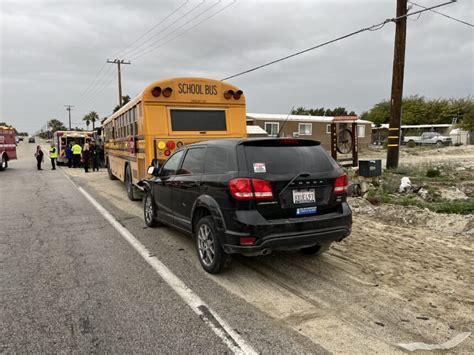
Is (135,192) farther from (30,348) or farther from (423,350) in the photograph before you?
(423,350)

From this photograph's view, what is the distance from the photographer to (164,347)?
309cm

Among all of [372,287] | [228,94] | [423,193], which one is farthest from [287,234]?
[423,193]

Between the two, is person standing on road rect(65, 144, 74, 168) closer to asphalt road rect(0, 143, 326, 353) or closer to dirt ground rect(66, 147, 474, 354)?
asphalt road rect(0, 143, 326, 353)

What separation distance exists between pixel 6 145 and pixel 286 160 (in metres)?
22.6

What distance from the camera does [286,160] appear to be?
4.40 metres

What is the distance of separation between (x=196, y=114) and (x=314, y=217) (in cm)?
526

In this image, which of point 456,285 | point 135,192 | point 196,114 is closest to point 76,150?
point 135,192

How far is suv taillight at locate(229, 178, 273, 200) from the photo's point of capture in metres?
4.11

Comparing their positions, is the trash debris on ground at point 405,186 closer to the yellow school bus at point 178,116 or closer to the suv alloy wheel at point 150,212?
the yellow school bus at point 178,116

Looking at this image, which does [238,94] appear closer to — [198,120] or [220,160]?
[198,120]

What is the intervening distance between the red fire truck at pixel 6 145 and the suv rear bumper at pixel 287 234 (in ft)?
70.4

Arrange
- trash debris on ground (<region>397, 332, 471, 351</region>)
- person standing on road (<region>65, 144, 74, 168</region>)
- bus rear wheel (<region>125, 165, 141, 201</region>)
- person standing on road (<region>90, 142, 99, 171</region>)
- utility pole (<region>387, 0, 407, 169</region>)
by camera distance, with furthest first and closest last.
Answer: person standing on road (<region>65, 144, 74, 168</region>) → person standing on road (<region>90, 142, 99, 171</region>) → utility pole (<region>387, 0, 407, 169</region>) → bus rear wheel (<region>125, 165, 141, 201</region>) → trash debris on ground (<region>397, 332, 471, 351</region>)

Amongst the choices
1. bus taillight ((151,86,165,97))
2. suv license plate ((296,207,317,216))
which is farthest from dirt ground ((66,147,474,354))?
bus taillight ((151,86,165,97))

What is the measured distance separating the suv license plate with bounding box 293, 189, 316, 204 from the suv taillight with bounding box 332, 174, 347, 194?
35 centimetres
